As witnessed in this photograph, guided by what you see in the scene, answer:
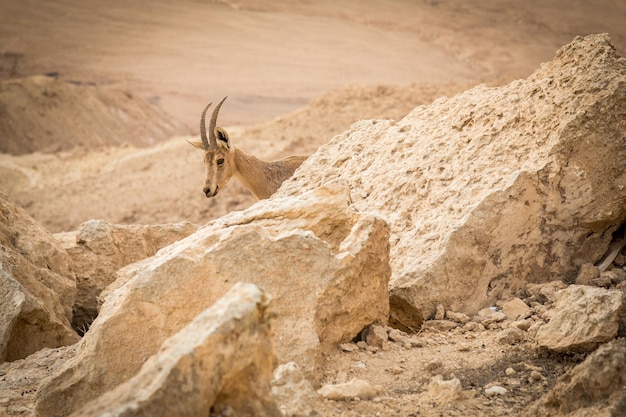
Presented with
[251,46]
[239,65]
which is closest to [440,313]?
[239,65]

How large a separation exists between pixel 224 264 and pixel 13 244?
337 cm

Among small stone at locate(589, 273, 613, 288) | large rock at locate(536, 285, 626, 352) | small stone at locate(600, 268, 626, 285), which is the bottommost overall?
small stone at locate(589, 273, 613, 288)

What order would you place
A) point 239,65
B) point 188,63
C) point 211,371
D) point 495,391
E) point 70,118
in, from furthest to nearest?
point 70,118
point 188,63
point 239,65
point 495,391
point 211,371

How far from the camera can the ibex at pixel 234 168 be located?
31.8 ft

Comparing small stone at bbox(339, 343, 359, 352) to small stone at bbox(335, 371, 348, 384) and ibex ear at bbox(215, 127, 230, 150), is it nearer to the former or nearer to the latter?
small stone at bbox(335, 371, 348, 384)

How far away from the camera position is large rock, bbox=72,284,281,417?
2879mm

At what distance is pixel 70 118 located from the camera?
23.1 m

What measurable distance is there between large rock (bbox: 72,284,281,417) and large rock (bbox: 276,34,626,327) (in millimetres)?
2365

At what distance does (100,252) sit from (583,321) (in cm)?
477

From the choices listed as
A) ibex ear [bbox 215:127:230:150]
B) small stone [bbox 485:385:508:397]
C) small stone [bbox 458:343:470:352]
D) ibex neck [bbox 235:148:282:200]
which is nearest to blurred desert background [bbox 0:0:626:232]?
ibex neck [bbox 235:148:282:200]

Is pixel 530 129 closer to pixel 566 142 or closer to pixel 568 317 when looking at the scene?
pixel 566 142

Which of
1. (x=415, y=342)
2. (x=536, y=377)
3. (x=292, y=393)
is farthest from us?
(x=415, y=342)

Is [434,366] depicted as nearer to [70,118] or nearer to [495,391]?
[495,391]

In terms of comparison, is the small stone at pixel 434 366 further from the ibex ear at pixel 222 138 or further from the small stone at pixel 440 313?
the ibex ear at pixel 222 138
